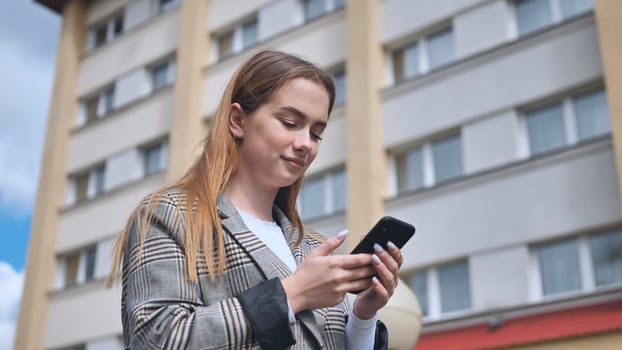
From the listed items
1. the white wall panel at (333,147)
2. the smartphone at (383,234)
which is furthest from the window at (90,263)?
the smartphone at (383,234)

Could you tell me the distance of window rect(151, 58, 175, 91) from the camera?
21586 millimetres

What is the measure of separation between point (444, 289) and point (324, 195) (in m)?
3.54

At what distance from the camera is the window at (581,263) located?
1237cm

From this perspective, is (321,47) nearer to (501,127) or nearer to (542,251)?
(501,127)

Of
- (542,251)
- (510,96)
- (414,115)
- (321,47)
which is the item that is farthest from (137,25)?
(542,251)

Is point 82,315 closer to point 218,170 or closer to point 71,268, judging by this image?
point 71,268

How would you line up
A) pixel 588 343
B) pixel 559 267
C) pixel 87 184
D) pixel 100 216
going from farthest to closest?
pixel 87 184
pixel 100 216
pixel 559 267
pixel 588 343

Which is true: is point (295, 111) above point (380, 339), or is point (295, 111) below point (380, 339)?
above

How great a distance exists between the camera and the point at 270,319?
69.4 inches

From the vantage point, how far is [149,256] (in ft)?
6.20

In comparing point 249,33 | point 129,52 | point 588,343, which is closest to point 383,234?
point 588,343

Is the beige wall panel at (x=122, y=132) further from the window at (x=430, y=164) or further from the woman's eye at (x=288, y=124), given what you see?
the woman's eye at (x=288, y=124)

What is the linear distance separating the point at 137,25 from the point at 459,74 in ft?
35.5

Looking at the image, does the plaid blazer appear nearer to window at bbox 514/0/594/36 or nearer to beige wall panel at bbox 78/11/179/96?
window at bbox 514/0/594/36
